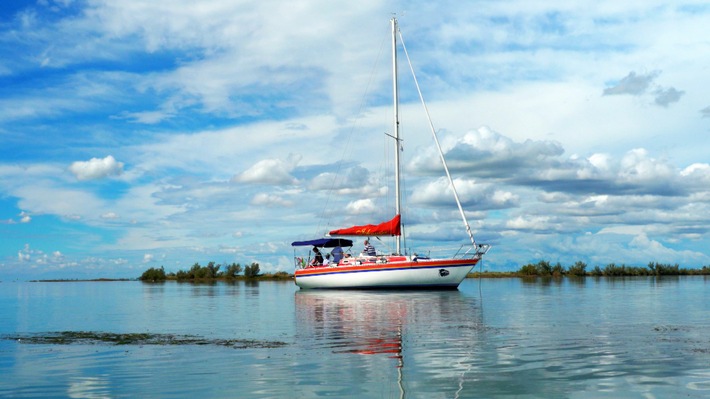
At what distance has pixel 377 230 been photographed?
51906 mm

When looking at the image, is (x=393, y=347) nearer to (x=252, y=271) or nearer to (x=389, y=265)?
(x=389, y=265)

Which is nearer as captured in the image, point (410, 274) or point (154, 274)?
point (410, 274)

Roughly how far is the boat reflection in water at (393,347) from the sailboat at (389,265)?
692 inches

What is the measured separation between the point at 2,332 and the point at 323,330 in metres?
11.6

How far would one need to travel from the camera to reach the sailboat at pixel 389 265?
4831 cm

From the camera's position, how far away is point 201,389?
12.0 metres

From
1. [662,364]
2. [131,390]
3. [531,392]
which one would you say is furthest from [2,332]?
[662,364]

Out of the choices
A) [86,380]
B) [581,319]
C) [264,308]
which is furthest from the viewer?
[264,308]

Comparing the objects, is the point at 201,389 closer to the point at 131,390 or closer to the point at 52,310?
the point at 131,390

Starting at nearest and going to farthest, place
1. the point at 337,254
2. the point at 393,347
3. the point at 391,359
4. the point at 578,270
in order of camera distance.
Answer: the point at 391,359, the point at 393,347, the point at 337,254, the point at 578,270

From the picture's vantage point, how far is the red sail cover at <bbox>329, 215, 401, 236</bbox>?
51.3m

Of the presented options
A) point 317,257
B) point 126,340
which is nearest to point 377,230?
point 317,257

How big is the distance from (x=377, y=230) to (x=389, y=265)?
4.13 metres

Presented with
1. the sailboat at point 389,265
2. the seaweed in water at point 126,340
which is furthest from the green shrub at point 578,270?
the seaweed in water at point 126,340
